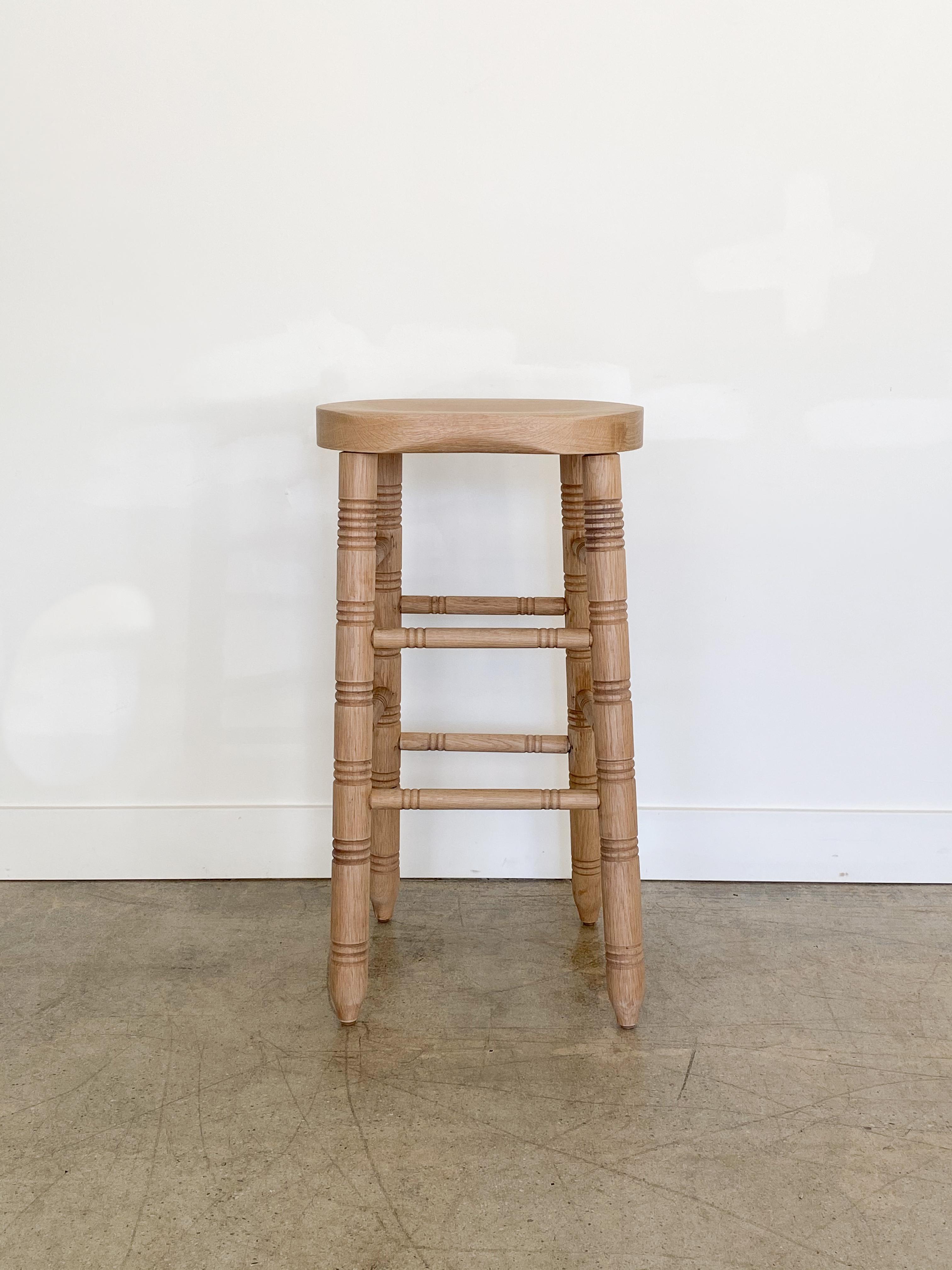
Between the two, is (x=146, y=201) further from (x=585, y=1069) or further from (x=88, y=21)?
(x=585, y=1069)

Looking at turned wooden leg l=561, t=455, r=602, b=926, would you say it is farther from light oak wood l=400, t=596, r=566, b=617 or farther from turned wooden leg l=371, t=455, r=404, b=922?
turned wooden leg l=371, t=455, r=404, b=922

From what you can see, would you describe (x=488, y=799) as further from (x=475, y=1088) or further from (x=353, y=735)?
A: (x=475, y=1088)

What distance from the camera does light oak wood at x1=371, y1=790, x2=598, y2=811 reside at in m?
1.38

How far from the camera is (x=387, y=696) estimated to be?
1.66 metres

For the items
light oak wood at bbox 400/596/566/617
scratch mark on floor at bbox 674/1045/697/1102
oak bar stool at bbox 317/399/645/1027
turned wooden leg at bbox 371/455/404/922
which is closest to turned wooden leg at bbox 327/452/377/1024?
oak bar stool at bbox 317/399/645/1027

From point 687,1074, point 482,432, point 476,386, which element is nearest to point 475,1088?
point 687,1074

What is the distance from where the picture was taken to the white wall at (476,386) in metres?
1.72

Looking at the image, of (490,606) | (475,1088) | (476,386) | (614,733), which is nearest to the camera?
(475,1088)

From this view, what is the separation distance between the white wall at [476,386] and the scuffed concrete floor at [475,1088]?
0.19m

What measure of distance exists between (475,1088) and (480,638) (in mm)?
520

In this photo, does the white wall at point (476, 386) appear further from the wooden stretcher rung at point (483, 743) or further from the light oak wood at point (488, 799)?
the light oak wood at point (488, 799)

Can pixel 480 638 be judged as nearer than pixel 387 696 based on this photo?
Yes

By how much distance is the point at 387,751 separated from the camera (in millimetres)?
1639

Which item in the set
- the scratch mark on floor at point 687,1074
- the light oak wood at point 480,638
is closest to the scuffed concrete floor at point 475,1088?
the scratch mark on floor at point 687,1074
